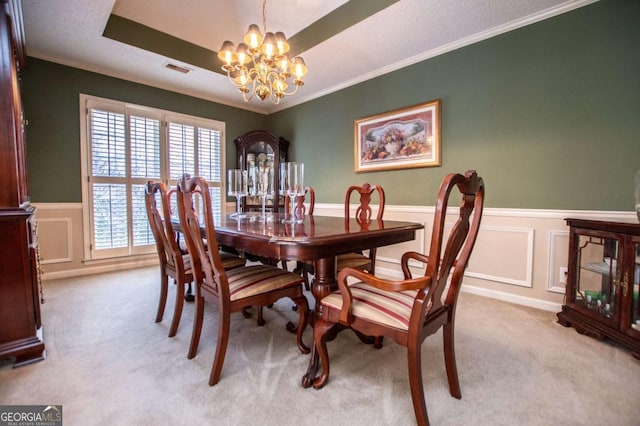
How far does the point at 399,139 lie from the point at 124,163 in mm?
3471

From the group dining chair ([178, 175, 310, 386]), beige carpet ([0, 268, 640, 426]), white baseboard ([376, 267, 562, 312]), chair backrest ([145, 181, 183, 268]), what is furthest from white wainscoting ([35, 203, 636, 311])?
chair backrest ([145, 181, 183, 268])

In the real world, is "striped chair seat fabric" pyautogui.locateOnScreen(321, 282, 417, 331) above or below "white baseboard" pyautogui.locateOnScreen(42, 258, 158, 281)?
above

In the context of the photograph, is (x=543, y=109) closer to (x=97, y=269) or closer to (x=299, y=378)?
(x=299, y=378)

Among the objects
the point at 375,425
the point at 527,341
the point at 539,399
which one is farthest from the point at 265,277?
the point at 527,341

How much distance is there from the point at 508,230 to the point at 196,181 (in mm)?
2640

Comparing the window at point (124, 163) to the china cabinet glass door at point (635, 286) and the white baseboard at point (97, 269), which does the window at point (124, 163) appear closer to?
the white baseboard at point (97, 269)

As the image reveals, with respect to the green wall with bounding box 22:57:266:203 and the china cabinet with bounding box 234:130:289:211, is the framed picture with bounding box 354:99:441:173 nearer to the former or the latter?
the china cabinet with bounding box 234:130:289:211

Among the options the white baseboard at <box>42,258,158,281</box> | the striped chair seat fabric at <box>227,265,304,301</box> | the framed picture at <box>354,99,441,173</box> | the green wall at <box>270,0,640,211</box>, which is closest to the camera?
the striped chair seat fabric at <box>227,265,304,301</box>

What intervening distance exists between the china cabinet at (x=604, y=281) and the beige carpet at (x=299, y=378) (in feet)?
0.38

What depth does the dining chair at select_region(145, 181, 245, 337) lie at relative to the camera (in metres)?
1.72

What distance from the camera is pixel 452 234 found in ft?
3.44

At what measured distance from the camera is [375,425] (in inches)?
43.5

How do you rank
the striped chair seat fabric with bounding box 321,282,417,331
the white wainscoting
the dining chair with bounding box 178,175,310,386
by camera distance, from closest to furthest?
the striped chair seat fabric with bounding box 321,282,417,331
the dining chair with bounding box 178,175,310,386
the white wainscoting

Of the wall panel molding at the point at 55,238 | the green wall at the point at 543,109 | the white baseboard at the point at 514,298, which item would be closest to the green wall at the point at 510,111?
the green wall at the point at 543,109
